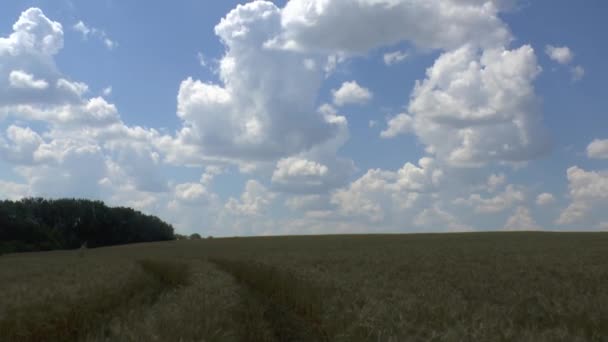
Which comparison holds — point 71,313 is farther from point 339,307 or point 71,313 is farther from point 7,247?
point 7,247

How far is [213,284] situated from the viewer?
63.0 ft

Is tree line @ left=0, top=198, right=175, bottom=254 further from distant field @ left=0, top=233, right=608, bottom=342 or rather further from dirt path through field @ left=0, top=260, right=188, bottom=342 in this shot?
dirt path through field @ left=0, top=260, right=188, bottom=342

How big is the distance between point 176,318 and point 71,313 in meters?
4.29

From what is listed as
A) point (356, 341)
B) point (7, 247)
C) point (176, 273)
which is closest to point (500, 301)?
point (356, 341)

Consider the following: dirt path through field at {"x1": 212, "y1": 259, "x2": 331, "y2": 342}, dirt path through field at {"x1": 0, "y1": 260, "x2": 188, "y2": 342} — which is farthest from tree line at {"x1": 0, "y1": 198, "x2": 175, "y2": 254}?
dirt path through field at {"x1": 0, "y1": 260, "x2": 188, "y2": 342}

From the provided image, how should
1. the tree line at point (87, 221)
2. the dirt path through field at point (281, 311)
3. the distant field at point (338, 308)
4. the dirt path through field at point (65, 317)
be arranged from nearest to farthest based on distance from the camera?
the distant field at point (338, 308) → the dirt path through field at point (65, 317) → the dirt path through field at point (281, 311) → the tree line at point (87, 221)

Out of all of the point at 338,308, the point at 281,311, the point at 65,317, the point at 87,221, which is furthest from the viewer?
the point at 87,221

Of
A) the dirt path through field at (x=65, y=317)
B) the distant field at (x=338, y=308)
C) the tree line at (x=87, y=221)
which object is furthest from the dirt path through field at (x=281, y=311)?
the tree line at (x=87, y=221)

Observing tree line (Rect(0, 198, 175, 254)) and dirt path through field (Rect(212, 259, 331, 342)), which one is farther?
tree line (Rect(0, 198, 175, 254))

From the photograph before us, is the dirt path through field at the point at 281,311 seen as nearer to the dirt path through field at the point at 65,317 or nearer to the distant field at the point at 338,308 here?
the distant field at the point at 338,308

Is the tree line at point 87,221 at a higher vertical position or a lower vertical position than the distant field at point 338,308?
higher

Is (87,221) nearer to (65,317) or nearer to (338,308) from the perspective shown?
(65,317)

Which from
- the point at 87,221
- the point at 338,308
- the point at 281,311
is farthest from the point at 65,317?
the point at 87,221

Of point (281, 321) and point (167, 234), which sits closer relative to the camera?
point (281, 321)
